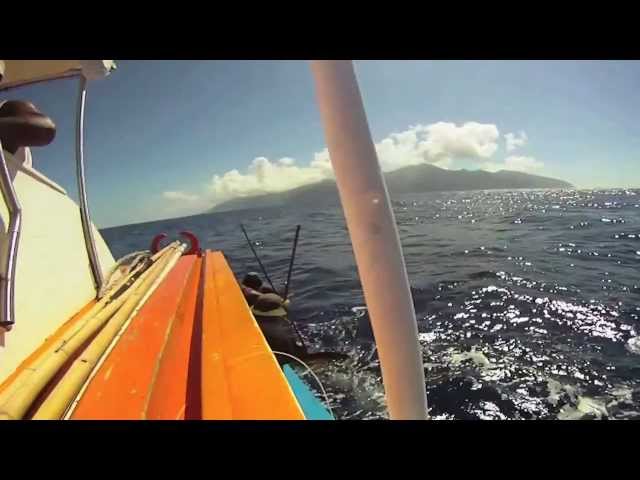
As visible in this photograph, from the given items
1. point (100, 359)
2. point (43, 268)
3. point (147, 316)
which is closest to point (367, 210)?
point (100, 359)

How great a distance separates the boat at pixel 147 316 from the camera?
52 cm

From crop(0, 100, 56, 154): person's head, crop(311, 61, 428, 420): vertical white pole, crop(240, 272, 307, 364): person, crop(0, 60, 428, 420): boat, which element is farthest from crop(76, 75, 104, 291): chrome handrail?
crop(240, 272, 307, 364): person

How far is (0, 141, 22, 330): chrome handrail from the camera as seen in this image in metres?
1.18

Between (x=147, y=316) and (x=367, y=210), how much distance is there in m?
2.31

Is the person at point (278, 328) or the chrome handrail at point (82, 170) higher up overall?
the chrome handrail at point (82, 170)

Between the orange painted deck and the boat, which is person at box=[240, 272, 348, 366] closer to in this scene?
the boat

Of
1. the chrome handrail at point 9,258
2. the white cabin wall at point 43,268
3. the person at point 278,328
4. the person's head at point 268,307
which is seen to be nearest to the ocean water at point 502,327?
the person at point 278,328

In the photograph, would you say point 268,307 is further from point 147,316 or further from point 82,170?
point 82,170

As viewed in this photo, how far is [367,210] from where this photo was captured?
509 mm

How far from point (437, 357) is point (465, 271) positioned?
5.33 metres

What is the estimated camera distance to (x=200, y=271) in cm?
472

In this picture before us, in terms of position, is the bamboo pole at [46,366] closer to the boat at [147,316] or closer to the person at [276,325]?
the boat at [147,316]
